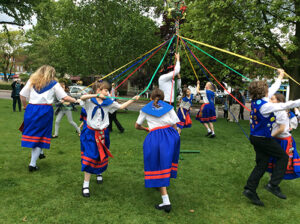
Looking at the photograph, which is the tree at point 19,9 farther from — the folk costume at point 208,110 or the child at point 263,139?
the child at point 263,139

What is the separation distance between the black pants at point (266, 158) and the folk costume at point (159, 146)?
3.77 ft

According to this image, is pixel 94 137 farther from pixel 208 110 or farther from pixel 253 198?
pixel 208 110

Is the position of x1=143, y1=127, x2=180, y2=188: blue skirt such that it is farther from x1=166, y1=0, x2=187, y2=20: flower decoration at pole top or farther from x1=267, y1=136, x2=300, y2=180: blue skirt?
x1=166, y1=0, x2=187, y2=20: flower decoration at pole top

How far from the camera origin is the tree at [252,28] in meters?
9.60

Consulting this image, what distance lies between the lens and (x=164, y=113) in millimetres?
3396

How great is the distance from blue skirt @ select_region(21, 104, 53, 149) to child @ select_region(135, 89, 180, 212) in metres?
1.92

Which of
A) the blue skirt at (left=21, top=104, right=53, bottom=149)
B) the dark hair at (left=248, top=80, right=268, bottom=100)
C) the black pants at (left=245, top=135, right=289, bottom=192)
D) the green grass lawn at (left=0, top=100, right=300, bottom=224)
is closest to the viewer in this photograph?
the green grass lawn at (left=0, top=100, right=300, bottom=224)

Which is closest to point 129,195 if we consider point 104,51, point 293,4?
point 293,4

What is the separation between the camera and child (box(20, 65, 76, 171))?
428 cm

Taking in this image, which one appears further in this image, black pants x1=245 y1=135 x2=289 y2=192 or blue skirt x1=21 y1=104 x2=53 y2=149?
blue skirt x1=21 y1=104 x2=53 y2=149

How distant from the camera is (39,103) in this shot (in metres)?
4.39

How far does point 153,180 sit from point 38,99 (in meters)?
2.47

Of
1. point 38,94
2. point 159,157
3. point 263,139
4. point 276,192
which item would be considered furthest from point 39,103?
point 276,192

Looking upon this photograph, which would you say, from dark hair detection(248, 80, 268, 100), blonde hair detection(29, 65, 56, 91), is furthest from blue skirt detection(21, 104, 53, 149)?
dark hair detection(248, 80, 268, 100)
